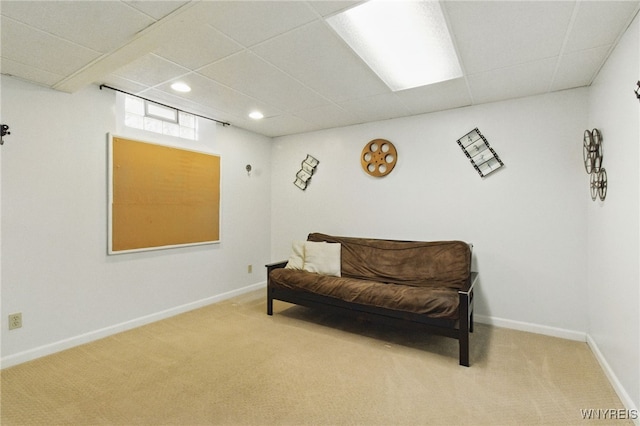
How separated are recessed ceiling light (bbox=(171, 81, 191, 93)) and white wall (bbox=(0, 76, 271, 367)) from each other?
2.15 ft

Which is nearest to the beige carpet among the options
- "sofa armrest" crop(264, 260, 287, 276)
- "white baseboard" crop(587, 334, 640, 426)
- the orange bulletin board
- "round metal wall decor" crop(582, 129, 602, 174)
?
"white baseboard" crop(587, 334, 640, 426)

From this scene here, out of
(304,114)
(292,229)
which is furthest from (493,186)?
(292,229)

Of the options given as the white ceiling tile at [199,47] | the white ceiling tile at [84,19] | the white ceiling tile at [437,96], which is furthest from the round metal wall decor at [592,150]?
the white ceiling tile at [84,19]

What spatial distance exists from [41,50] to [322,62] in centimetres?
187

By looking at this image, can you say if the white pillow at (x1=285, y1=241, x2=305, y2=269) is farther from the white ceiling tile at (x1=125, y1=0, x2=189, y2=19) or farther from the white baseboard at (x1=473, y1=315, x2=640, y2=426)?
the white ceiling tile at (x1=125, y1=0, x2=189, y2=19)

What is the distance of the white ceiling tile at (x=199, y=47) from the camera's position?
1893 mm

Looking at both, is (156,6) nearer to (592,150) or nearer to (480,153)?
(480,153)

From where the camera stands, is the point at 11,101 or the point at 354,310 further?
the point at 354,310

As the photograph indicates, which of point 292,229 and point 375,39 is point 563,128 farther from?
point 292,229

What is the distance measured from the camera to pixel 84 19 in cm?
168

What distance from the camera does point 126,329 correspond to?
2939 millimetres

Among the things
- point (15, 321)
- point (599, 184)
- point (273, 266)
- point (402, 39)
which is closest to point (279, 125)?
point (273, 266)

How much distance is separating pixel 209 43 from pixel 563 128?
3133mm

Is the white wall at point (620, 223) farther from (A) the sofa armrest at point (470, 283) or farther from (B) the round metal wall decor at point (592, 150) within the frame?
(A) the sofa armrest at point (470, 283)
